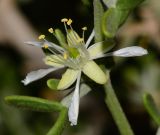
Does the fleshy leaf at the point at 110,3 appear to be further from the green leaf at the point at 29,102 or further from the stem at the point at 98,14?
the green leaf at the point at 29,102

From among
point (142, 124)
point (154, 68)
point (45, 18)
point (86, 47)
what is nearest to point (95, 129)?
point (142, 124)

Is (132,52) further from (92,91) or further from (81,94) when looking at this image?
(92,91)

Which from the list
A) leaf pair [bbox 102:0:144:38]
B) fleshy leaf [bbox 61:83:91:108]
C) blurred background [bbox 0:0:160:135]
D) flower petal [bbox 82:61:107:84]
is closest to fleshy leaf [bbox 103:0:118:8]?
leaf pair [bbox 102:0:144:38]

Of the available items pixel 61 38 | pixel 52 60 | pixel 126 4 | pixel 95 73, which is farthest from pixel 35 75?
pixel 126 4

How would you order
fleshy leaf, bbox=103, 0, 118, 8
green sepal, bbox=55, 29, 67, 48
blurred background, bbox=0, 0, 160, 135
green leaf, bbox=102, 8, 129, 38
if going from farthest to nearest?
blurred background, bbox=0, 0, 160, 135
green sepal, bbox=55, 29, 67, 48
fleshy leaf, bbox=103, 0, 118, 8
green leaf, bbox=102, 8, 129, 38

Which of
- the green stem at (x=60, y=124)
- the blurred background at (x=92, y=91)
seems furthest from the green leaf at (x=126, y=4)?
the blurred background at (x=92, y=91)

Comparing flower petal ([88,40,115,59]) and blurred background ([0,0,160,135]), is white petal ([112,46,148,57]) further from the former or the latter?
blurred background ([0,0,160,135])

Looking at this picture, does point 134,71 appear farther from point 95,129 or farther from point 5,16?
point 5,16
